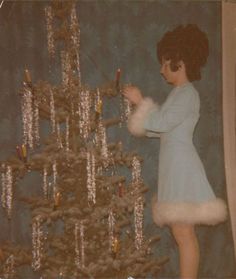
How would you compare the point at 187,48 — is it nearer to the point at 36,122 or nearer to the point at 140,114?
the point at 140,114

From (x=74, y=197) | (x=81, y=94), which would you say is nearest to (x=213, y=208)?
(x=74, y=197)

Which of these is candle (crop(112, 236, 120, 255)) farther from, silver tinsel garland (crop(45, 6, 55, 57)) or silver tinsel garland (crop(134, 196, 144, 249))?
silver tinsel garland (crop(45, 6, 55, 57))

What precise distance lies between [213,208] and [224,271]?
476 mm

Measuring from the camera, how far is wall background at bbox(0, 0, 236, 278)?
293 cm

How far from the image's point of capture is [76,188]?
2674mm

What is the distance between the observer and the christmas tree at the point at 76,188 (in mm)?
2611

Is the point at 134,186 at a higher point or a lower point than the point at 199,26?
lower

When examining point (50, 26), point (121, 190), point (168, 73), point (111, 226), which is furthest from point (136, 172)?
point (50, 26)

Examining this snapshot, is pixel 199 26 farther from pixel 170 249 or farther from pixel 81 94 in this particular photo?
pixel 170 249

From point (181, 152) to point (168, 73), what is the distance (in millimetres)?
452

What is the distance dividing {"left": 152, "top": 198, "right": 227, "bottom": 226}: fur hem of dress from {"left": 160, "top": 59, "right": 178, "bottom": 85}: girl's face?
2.24ft

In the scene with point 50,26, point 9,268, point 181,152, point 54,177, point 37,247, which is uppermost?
point 50,26

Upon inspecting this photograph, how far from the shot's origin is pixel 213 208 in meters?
2.77

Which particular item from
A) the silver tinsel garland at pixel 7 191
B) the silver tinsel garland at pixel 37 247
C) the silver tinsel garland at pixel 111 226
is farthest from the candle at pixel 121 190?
the silver tinsel garland at pixel 7 191
